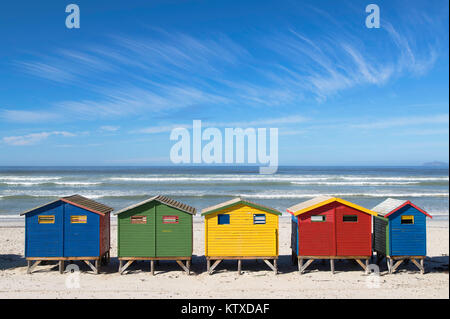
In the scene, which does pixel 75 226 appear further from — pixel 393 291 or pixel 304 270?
pixel 393 291

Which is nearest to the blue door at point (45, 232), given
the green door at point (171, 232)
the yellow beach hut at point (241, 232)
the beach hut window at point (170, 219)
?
the green door at point (171, 232)

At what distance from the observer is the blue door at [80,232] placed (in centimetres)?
1210

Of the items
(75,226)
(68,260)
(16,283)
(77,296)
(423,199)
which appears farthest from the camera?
(423,199)

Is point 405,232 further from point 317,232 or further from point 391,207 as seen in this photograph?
point 317,232

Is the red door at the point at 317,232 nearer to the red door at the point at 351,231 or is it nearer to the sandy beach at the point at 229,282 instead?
the red door at the point at 351,231

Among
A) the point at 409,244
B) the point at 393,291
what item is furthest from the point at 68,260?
the point at 409,244

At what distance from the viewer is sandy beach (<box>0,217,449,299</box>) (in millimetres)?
10406

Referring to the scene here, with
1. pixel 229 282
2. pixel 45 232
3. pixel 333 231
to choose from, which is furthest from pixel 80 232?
pixel 333 231

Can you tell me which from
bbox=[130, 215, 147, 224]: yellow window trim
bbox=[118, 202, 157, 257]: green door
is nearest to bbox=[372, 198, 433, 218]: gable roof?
bbox=[118, 202, 157, 257]: green door

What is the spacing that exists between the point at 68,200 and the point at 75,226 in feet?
3.20

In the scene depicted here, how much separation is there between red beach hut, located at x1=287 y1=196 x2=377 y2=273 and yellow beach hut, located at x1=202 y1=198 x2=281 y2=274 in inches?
41.4

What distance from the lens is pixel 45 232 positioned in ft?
39.7

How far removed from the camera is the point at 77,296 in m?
10.1

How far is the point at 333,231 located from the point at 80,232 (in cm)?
913
